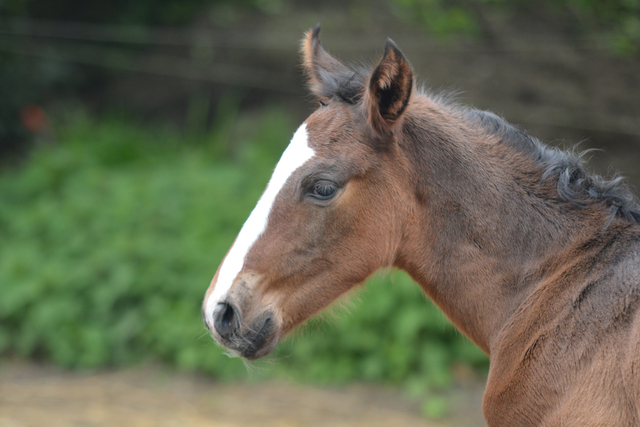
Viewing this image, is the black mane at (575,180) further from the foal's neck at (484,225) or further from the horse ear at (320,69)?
the horse ear at (320,69)

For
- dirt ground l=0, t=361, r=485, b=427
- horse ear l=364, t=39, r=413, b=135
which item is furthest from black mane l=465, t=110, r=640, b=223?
dirt ground l=0, t=361, r=485, b=427

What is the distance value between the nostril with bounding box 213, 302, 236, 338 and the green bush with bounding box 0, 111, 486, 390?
89.5 inches

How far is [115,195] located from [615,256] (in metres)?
5.48

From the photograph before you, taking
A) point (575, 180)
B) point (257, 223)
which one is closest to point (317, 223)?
point (257, 223)

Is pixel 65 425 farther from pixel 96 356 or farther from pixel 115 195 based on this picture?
pixel 115 195

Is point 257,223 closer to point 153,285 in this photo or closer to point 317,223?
point 317,223

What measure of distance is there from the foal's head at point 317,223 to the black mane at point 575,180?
0.51 m

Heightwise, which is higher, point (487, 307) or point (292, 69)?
point (292, 69)

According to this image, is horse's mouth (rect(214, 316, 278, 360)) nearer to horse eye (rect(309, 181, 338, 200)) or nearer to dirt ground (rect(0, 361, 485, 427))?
horse eye (rect(309, 181, 338, 200))

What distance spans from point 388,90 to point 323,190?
45cm

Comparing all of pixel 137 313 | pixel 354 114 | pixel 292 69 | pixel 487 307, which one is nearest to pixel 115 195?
pixel 137 313

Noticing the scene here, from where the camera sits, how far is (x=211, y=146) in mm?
7297

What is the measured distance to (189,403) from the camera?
15.1 ft

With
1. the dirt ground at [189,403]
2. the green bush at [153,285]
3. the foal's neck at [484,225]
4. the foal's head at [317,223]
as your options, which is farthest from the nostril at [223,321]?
the dirt ground at [189,403]
